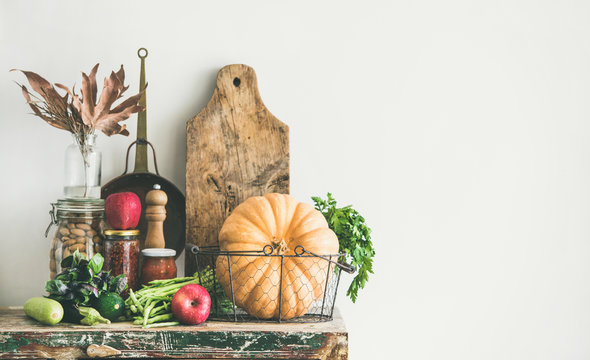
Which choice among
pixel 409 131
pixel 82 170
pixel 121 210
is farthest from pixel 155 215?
pixel 409 131

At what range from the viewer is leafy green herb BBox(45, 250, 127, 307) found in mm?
1242

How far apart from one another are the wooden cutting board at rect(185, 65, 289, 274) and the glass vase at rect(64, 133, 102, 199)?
27cm

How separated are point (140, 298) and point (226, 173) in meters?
0.48

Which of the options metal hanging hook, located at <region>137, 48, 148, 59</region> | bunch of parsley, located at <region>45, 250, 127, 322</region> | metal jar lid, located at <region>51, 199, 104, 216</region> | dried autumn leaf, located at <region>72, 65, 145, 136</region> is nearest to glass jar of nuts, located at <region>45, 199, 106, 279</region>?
metal jar lid, located at <region>51, 199, 104, 216</region>

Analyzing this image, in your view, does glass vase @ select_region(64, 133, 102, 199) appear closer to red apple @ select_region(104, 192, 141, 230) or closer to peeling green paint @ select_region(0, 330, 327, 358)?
red apple @ select_region(104, 192, 141, 230)

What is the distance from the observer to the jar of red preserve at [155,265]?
1.40 metres

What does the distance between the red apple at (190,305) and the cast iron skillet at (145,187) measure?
38cm

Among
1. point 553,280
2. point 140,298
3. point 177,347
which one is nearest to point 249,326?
point 177,347

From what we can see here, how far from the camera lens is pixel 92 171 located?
1496mm

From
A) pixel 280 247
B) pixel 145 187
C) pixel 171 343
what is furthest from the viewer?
pixel 145 187

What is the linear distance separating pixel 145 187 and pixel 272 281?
56 cm

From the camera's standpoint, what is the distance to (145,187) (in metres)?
1.61

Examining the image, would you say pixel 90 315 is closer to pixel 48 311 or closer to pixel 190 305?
pixel 48 311

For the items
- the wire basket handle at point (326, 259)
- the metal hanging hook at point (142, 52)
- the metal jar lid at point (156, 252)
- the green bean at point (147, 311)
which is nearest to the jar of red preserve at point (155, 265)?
the metal jar lid at point (156, 252)
